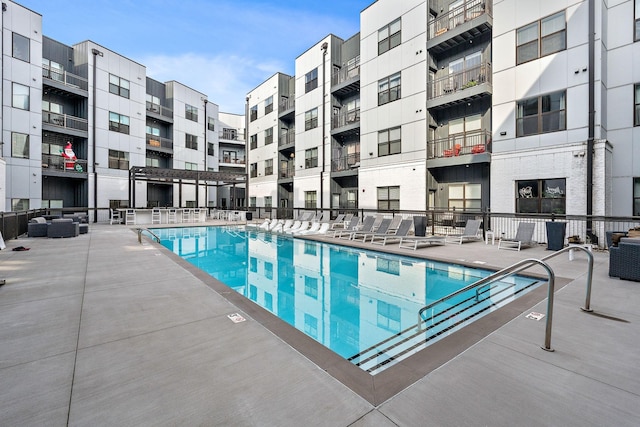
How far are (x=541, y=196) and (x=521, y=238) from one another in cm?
339

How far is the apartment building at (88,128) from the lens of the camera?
19.5 meters

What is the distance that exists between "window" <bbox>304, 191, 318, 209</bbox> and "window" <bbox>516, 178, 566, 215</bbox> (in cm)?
1416

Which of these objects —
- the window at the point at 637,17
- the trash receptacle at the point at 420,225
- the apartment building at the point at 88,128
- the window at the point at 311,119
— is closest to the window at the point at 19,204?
the apartment building at the point at 88,128

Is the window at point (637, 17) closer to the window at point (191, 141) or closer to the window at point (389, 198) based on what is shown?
the window at point (389, 198)

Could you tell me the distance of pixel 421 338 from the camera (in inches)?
165

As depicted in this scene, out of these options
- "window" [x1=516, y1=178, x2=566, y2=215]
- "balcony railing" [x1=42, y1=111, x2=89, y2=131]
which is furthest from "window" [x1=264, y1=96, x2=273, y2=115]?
"window" [x1=516, y1=178, x2=566, y2=215]

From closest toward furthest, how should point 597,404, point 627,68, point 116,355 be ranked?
point 597,404, point 116,355, point 627,68

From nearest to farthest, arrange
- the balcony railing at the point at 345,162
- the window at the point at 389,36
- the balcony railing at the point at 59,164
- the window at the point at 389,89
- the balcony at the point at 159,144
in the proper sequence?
the window at the point at 389,36 → the window at the point at 389,89 → the balcony railing at the point at 59,164 → the balcony railing at the point at 345,162 → the balcony at the point at 159,144

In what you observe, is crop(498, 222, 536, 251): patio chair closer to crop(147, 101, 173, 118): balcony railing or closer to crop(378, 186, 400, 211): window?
crop(378, 186, 400, 211): window

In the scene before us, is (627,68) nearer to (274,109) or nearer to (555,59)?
(555,59)

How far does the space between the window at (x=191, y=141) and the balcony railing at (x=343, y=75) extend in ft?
57.1

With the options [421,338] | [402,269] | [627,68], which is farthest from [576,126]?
[421,338]

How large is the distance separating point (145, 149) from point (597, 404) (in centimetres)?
3208

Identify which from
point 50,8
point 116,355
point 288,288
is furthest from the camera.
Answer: point 50,8
